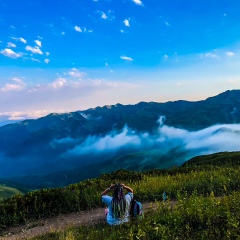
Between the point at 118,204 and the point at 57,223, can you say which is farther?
the point at 57,223

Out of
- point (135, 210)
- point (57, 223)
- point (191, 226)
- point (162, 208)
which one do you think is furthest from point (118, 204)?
point (57, 223)

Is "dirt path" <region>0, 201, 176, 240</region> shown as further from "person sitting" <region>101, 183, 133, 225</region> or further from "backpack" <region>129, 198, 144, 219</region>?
"person sitting" <region>101, 183, 133, 225</region>

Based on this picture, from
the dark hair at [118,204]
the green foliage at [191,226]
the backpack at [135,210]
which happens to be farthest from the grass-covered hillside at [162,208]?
the dark hair at [118,204]

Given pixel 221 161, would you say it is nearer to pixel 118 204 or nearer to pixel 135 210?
pixel 135 210

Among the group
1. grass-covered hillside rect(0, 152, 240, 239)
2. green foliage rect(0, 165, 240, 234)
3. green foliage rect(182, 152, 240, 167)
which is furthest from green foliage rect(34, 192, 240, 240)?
green foliage rect(182, 152, 240, 167)

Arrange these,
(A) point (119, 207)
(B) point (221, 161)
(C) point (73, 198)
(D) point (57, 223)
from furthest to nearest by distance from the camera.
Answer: (B) point (221, 161)
(C) point (73, 198)
(D) point (57, 223)
(A) point (119, 207)

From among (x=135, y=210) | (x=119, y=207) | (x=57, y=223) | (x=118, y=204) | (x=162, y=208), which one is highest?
(x=118, y=204)

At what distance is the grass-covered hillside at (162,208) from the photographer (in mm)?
9250

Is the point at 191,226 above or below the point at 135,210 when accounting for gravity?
above

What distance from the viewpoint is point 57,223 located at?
15664mm

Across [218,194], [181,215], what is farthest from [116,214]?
[218,194]

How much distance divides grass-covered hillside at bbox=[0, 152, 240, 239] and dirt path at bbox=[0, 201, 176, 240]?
65 cm

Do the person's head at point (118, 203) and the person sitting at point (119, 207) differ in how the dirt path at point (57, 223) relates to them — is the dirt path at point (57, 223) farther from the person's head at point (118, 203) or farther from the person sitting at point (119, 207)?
the person's head at point (118, 203)

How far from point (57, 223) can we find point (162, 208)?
6041mm
